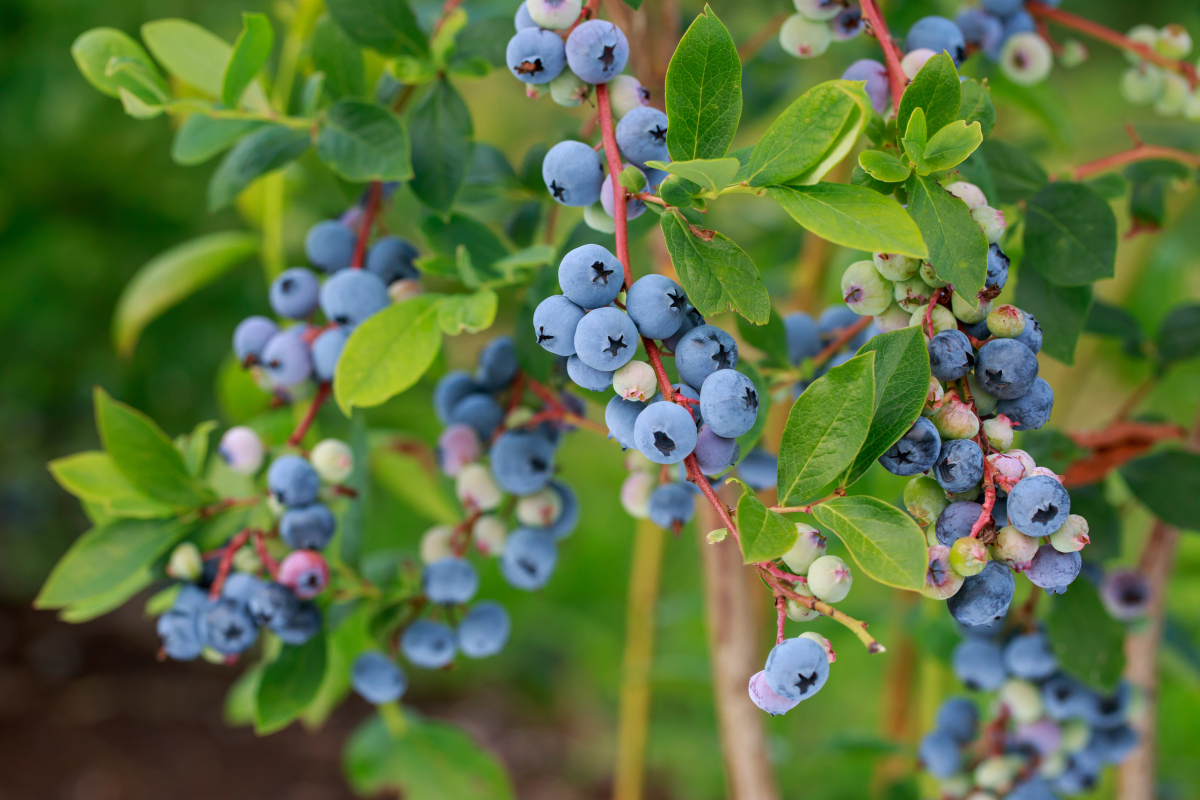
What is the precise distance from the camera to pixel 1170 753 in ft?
4.48

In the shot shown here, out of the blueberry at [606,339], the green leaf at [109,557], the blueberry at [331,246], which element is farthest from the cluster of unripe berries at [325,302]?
the blueberry at [606,339]

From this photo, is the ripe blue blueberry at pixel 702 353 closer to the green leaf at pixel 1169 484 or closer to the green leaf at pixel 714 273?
the green leaf at pixel 714 273

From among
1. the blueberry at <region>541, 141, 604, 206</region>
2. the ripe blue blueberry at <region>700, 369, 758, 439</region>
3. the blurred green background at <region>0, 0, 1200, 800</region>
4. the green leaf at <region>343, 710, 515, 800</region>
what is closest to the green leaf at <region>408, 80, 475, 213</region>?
the blueberry at <region>541, 141, 604, 206</region>

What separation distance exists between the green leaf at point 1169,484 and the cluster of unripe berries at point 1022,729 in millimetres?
110

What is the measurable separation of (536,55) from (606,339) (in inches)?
5.7

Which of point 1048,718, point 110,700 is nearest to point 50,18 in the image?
point 110,700

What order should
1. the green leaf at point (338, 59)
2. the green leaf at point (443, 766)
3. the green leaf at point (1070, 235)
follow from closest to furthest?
the green leaf at point (1070, 235)
the green leaf at point (338, 59)
the green leaf at point (443, 766)

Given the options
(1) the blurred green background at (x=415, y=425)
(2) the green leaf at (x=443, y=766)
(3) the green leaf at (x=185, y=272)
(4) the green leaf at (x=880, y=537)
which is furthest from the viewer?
(1) the blurred green background at (x=415, y=425)

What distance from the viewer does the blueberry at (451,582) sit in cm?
53

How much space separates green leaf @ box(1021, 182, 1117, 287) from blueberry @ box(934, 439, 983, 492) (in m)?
0.15

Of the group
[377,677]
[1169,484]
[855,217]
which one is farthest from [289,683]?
[1169,484]

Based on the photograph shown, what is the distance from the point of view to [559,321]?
1.05 ft

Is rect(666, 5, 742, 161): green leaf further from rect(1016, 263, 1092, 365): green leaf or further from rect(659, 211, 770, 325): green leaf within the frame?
rect(1016, 263, 1092, 365): green leaf

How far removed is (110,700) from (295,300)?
1.60m
